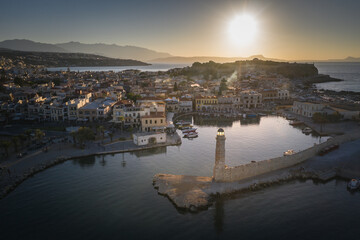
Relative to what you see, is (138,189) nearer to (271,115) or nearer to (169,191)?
(169,191)

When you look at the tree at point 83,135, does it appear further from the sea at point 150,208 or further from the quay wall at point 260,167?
the quay wall at point 260,167

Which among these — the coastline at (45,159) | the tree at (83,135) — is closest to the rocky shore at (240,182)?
the coastline at (45,159)

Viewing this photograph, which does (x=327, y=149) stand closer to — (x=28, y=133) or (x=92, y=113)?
(x=28, y=133)

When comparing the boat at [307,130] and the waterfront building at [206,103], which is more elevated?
the waterfront building at [206,103]

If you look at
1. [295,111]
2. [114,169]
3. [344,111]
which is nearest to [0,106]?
[114,169]

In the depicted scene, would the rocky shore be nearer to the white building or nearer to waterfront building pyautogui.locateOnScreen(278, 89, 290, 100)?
the white building

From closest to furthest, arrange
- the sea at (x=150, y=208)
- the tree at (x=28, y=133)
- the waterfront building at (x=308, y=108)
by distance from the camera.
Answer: the sea at (x=150, y=208), the tree at (x=28, y=133), the waterfront building at (x=308, y=108)
